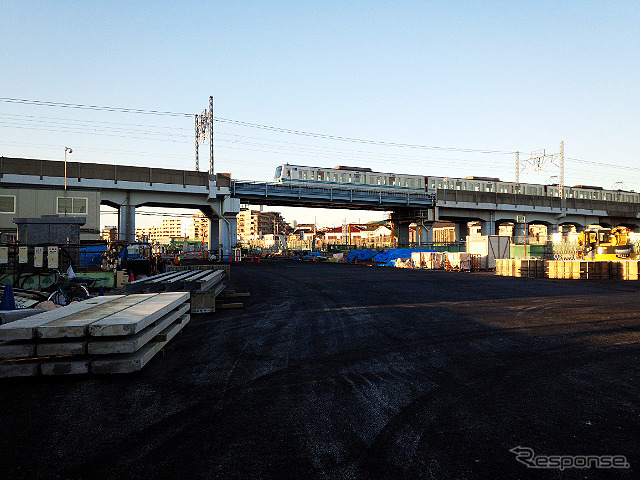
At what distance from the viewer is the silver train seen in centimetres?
5056

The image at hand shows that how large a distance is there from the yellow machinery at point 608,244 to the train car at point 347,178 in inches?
949

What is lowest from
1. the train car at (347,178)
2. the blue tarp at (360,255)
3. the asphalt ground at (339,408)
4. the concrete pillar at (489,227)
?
the blue tarp at (360,255)

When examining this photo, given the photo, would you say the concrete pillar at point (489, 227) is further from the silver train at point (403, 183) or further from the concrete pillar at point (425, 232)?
the concrete pillar at point (425, 232)

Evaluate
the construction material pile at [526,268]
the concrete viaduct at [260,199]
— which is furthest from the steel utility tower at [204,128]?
the construction material pile at [526,268]

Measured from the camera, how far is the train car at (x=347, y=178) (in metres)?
50.2

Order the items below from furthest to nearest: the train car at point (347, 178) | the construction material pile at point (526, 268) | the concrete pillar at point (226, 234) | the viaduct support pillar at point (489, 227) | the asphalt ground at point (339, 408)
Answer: the viaduct support pillar at point (489, 227)
the train car at point (347, 178)
the concrete pillar at point (226, 234)
the construction material pile at point (526, 268)
the asphalt ground at point (339, 408)

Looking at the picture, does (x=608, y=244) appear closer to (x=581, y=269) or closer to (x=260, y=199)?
(x=581, y=269)

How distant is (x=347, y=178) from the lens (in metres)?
53.5

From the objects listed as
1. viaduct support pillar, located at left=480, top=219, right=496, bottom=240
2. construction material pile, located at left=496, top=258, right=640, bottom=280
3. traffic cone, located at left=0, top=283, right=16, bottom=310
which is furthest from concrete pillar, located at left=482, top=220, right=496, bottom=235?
traffic cone, located at left=0, top=283, right=16, bottom=310

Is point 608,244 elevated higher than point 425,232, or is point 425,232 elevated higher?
point 425,232

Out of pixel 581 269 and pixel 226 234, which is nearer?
pixel 581 269

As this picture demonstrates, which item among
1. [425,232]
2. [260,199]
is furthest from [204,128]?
[425,232]

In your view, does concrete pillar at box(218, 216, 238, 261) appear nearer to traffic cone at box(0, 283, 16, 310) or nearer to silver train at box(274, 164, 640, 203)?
silver train at box(274, 164, 640, 203)

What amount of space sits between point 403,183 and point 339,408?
54364 millimetres
